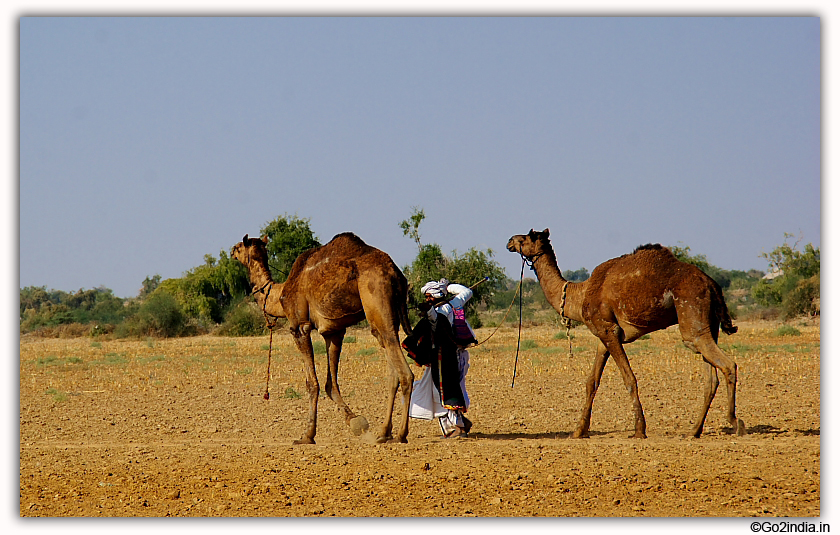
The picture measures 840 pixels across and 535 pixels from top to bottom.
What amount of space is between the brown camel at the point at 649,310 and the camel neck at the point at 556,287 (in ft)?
0.05

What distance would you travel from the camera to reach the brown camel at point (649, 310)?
10.7 m

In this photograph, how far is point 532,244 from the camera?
12.1 m

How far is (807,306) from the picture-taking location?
4612cm

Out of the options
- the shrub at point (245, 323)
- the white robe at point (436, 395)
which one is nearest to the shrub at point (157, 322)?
the shrub at point (245, 323)

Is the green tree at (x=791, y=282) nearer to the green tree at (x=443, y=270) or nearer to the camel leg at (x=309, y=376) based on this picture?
the green tree at (x=443, y=270)

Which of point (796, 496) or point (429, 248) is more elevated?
point (429, 248)

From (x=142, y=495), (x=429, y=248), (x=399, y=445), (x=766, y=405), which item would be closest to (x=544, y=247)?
(x=399, y=445)

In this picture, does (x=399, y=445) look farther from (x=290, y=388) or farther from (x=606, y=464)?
(x=290, y=388)

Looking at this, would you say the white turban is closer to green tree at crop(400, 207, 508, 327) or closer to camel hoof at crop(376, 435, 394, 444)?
camel hoof at crop(376, 435, 394, 444)

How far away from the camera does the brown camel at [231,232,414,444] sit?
34.4 ft

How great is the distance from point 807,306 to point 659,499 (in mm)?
41982

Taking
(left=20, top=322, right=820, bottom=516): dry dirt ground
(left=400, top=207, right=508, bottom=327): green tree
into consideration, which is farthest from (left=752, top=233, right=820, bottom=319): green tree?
(left=20, top=322, right=820, bottom=516): dry dirt ground

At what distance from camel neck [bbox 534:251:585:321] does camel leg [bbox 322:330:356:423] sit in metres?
2.71

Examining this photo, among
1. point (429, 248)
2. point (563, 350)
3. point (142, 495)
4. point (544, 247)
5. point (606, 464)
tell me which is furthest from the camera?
point (429, 248)
